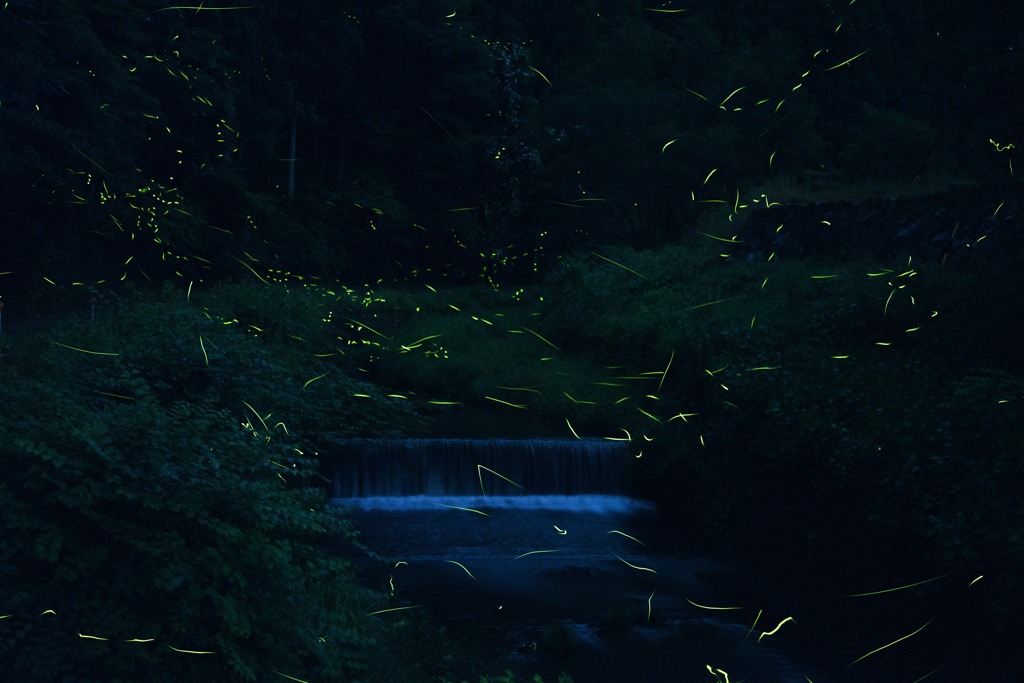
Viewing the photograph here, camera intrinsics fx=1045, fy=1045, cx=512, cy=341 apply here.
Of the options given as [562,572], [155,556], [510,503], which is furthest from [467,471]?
[155,556]

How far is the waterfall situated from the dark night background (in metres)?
0.68

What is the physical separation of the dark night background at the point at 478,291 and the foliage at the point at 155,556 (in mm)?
33

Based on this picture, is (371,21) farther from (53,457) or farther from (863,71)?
(53,457)

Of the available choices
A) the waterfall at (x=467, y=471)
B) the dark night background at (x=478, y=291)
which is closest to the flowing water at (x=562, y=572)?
the waterfall at (x=467, y=471)

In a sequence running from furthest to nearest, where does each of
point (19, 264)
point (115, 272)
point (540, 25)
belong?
point (540, 25) < point (115, 272) < point (19, 264)

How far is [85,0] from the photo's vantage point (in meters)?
26.5

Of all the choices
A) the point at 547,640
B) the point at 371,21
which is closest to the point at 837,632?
the point at 547,640

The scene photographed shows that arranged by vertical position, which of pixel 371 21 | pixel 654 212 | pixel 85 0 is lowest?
pixel 654 212

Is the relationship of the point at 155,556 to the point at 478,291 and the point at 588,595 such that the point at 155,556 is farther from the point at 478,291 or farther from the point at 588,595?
the point at 478,291

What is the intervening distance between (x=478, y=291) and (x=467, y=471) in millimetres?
16810

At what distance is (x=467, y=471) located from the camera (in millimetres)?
16594

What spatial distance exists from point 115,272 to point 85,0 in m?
7.62

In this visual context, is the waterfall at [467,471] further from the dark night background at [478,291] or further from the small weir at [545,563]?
the dark night background at [478,291]

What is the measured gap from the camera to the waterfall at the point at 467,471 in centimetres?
1644
